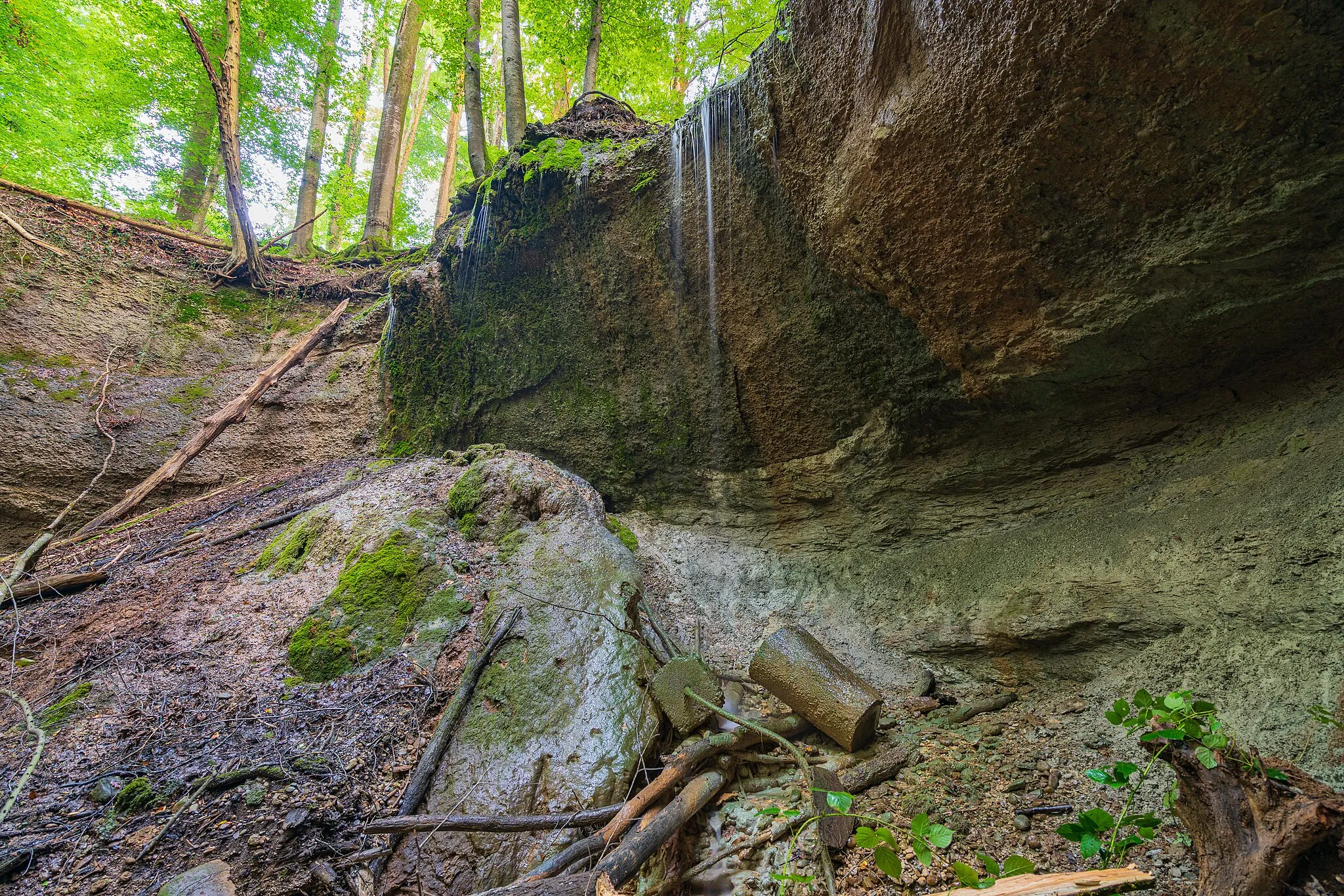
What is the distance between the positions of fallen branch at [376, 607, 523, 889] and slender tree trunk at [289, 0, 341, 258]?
1202 centimetres

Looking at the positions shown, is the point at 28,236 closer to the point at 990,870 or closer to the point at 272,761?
the point at 272,761

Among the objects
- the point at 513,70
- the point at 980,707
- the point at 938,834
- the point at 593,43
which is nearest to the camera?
the point at 938,834

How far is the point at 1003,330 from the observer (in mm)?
3652

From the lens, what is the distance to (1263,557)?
274 cm

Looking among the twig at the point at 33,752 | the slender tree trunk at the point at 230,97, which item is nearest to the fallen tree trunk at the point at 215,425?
the slender tree trunk at the point at 230,97

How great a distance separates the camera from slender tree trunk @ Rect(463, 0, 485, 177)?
28.0 ft

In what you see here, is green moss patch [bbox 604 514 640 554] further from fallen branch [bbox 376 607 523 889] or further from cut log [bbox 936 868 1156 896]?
cut log [bbox 936 868 1156 896]

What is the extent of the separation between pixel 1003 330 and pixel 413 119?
2058 centimetres

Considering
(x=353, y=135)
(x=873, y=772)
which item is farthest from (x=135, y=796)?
(x=353, y=135)

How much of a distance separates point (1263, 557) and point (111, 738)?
631 centimetres

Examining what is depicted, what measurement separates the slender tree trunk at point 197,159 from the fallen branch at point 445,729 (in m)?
13.8

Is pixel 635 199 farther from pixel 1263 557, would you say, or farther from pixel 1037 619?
Answer: pixel 1263 557

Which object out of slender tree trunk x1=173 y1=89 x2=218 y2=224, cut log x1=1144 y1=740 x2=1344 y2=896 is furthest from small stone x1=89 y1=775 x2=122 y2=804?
slender tree trunk x1=173 y1=89 x2=218 y2=224

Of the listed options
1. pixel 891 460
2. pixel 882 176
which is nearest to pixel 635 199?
pixel 882 176
